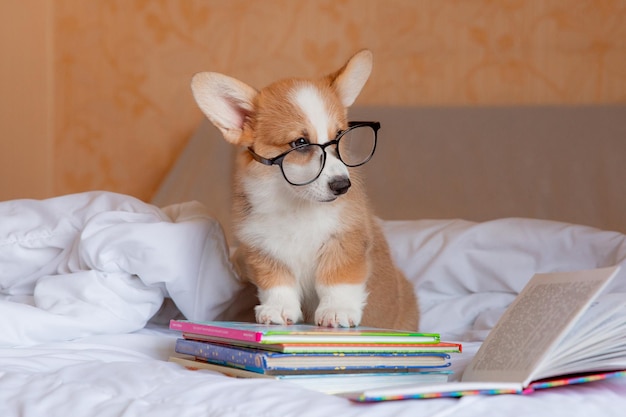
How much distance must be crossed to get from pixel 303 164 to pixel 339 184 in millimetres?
87

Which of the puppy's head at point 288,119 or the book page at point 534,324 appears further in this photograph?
the puppy's head at point 288,119

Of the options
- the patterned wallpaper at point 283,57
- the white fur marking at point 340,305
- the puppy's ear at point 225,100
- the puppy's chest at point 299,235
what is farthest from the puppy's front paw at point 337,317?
the patterned wallpaper at point 283,57

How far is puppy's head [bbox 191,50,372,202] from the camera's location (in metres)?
1.42

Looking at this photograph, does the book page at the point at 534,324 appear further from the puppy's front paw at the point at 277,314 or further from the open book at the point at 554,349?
the puppy's front paw at the point at 277,314

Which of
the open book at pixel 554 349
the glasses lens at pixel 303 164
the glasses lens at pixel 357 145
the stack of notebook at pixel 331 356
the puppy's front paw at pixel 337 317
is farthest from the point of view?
the glasses lens at pixel 357 145

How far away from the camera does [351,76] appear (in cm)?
158

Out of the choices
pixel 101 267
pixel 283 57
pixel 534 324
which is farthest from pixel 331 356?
pixel 283 57

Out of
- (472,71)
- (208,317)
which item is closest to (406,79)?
(472,71)

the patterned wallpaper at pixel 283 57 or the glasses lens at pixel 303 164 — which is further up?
the patterned wallpaper at pixel 283 57

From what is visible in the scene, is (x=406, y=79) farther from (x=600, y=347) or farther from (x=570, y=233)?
(x=600, y=347)

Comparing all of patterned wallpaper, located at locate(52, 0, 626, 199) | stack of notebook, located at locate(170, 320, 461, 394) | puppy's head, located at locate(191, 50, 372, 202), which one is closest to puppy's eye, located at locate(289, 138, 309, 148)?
puppy's head, located at locate(191, 50, 372, 202)

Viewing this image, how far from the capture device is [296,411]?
2.87ft

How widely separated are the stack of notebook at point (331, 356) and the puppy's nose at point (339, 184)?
13.3 inches

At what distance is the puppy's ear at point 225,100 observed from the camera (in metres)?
1.50
